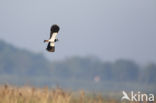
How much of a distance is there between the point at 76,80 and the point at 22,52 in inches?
513

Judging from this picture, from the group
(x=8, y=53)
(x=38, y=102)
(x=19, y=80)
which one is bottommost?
(x=38, y=102)

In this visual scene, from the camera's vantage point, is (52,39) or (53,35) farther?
(53,35)

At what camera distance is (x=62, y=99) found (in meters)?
12.3

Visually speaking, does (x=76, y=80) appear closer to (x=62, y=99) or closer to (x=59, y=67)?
(x=59, y=67)

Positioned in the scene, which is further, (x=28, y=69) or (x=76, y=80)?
(x=76, y=80)

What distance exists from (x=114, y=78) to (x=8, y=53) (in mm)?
23797

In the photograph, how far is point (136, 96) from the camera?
46.4 feet

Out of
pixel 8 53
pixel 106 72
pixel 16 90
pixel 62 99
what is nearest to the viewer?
pixel 62 99

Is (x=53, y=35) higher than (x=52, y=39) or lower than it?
higher

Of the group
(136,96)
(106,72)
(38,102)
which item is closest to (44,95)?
(38,102)

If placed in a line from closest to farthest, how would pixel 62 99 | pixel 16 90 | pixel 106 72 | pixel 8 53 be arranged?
pixel 62 99, pixel 16 90, pixel 106 72, pixel 8 53

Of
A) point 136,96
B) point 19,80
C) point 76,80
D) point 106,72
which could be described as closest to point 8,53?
point 19,80

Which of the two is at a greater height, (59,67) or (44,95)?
(59,67)

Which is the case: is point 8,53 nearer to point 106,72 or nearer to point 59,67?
point 59,67
